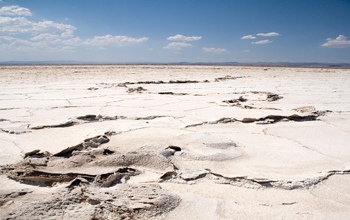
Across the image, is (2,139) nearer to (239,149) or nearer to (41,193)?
(41,193)

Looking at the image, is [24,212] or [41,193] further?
[41,193]

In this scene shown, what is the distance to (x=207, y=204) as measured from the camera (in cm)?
130

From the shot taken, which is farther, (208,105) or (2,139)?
(208,105)

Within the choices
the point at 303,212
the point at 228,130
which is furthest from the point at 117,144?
the point at 303,212

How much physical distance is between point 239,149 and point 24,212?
1602 mm

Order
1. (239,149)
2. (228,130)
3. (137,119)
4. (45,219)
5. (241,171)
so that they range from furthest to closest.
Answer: (137,119)
(228,130)
(239,149)
(241,171)
(45,219)

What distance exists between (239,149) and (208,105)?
221 centimetres

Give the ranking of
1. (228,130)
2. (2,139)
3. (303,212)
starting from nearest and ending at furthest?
(303,212), (2,139), (228,130)

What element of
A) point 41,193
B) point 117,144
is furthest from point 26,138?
point 41,193

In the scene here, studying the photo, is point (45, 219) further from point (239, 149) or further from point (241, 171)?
point (239, 149)

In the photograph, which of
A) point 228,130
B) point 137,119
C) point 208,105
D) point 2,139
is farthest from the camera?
point 208,105

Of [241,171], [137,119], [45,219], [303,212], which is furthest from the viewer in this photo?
[137,119]

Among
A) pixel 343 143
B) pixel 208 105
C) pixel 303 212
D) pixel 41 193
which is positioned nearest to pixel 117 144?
pixel 41 193

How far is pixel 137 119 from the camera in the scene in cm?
319
